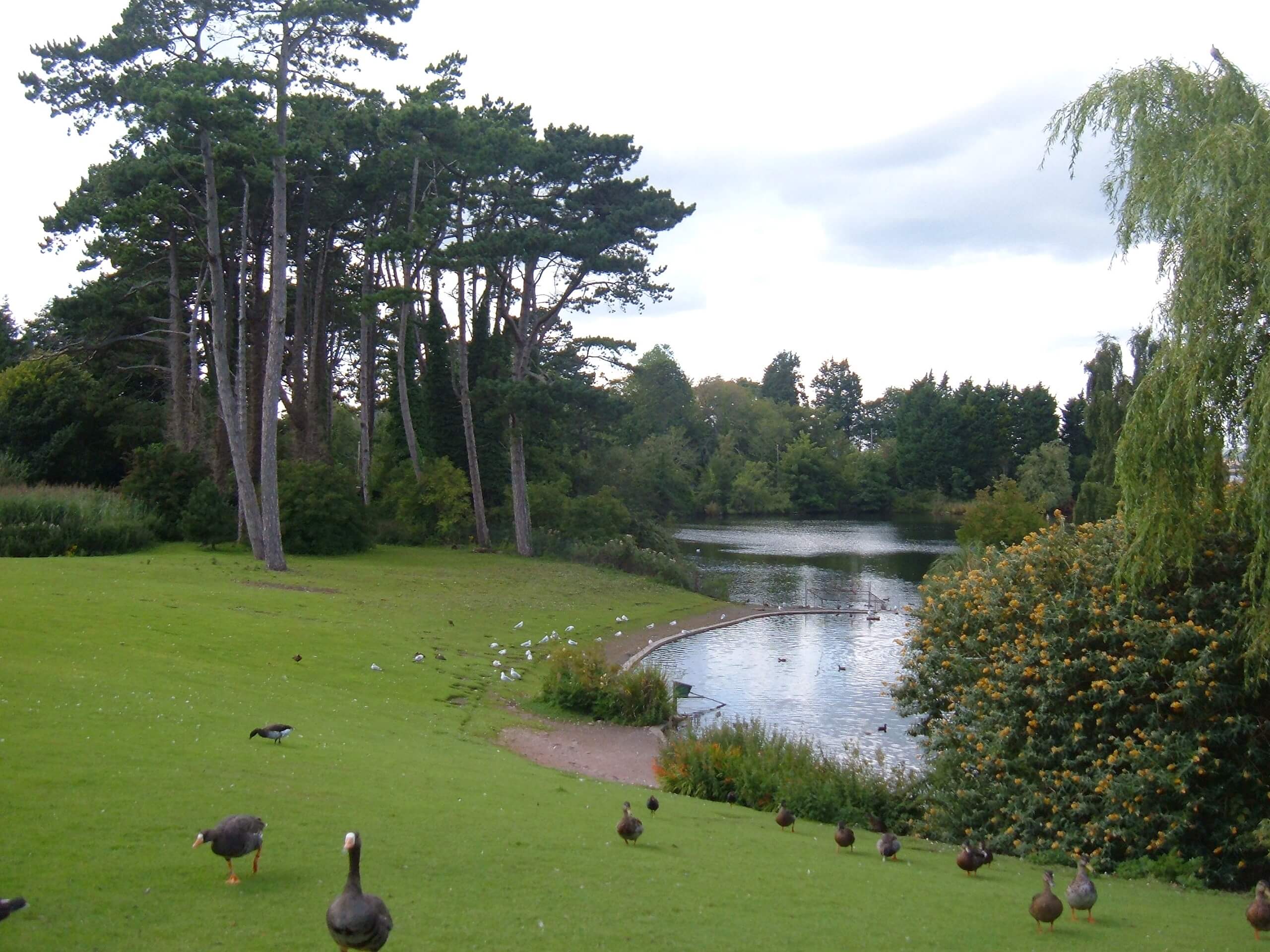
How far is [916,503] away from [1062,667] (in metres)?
103

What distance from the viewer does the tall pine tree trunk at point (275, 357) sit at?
3484 centimetres

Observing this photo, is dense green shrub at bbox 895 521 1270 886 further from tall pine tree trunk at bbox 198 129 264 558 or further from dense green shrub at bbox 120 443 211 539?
dense green shrub at bbox 120 443 211 539

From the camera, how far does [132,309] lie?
49.6 meters

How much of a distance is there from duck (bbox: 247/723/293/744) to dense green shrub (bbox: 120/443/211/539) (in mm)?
31781

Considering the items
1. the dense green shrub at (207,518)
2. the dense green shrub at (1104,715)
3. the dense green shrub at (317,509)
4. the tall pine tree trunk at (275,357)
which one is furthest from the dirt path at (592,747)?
the dense green shrub at (207,518)

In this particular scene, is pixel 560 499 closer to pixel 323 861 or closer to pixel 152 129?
pixel 152 129

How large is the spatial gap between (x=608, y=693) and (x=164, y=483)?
27.1 metres

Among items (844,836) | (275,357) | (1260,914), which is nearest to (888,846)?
(844,836)

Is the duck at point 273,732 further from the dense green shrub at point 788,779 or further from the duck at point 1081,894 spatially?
the duck at point 1081,894

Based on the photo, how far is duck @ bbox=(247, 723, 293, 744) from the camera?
43.2 ft

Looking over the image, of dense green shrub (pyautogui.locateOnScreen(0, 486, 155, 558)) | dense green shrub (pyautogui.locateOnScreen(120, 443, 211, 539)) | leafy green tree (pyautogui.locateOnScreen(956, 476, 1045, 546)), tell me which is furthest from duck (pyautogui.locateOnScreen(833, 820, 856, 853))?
leafy green tree (pyautogui.locateOnScreen(956, 476, 1045, 546))

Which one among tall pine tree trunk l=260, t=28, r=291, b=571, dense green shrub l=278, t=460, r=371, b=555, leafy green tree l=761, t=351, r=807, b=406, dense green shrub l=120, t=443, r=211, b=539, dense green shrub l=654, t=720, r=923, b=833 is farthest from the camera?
leafy green tree l=761, t=351, r=807, b=406

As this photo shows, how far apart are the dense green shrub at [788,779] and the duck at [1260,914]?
22.4ft

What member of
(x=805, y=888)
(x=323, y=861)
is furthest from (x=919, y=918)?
(x=323, y=861)
